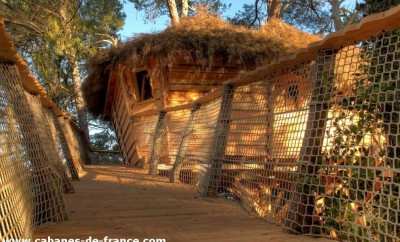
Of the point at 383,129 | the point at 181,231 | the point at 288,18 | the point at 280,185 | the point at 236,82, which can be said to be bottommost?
the point at 181,231

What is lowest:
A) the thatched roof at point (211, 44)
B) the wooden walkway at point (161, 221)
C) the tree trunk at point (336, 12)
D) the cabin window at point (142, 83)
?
the wooden walkway at point (161, 221)

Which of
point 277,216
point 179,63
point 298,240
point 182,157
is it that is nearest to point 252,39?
point 179,63

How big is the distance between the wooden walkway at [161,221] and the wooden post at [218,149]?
0.22 metres

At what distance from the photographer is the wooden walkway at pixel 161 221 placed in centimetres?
284

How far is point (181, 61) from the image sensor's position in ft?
34.2

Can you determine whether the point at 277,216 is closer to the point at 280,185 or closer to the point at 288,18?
the point at 280,185

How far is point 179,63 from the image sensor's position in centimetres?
1052

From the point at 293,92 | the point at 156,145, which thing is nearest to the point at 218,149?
the point at 293,92

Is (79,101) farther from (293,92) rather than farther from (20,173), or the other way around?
(20,173)

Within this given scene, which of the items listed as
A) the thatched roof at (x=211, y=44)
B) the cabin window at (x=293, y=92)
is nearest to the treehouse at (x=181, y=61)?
the thatched roof at (x=211, y=44)

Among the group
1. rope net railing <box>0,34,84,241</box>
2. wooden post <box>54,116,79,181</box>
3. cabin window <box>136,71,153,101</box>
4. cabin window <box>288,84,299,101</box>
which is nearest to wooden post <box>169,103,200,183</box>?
wooden post <box>54,116,79,181</box>

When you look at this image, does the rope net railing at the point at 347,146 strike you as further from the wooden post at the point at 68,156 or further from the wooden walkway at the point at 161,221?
the wooden post at the point at 68,156

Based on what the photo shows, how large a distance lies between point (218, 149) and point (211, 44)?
480cm

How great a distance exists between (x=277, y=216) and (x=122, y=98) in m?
11.3
